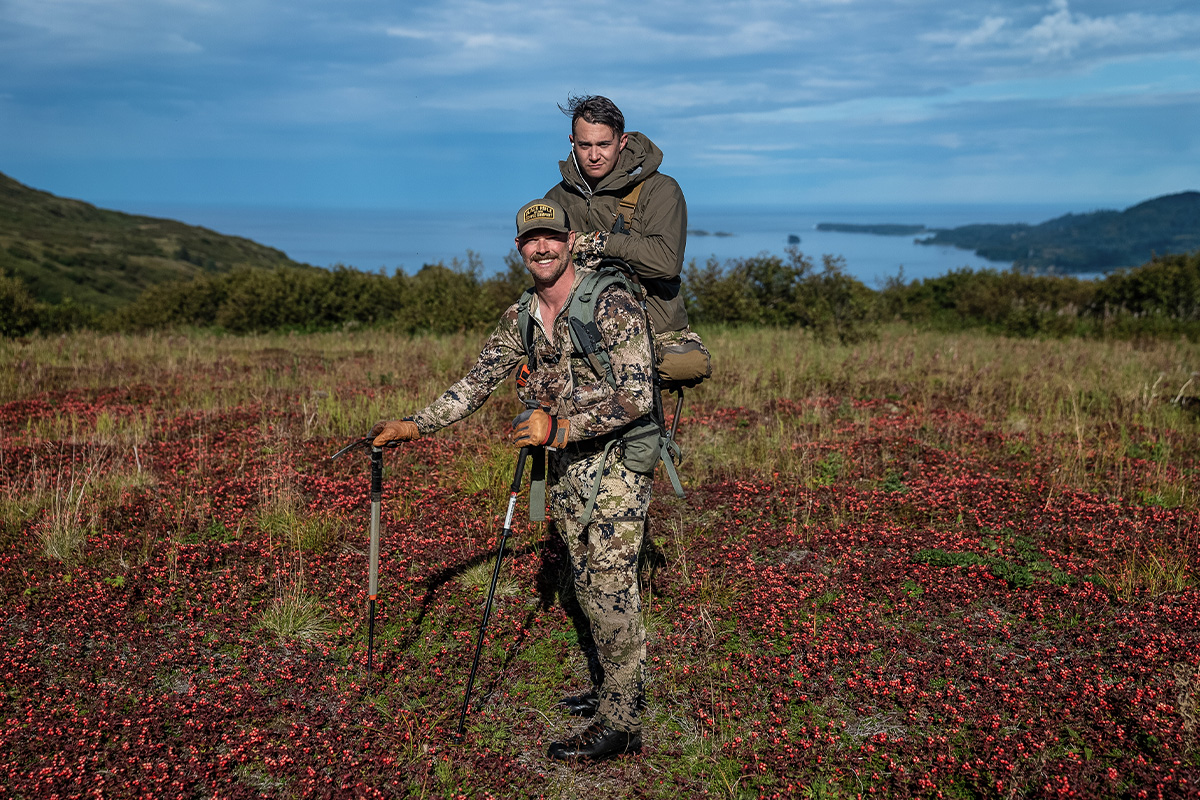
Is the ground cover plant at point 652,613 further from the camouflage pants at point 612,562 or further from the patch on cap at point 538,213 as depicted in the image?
the patch on cap at point 538,213

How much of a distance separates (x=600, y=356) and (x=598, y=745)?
221 centimetres

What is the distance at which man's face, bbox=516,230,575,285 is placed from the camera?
12.7 ft

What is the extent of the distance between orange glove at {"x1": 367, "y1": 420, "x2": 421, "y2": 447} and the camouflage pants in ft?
3.04

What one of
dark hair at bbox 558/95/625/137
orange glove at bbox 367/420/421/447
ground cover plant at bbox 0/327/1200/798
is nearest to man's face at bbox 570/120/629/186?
dark hair at bbox 558/95/625/137

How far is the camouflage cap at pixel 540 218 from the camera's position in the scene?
12.4 ft

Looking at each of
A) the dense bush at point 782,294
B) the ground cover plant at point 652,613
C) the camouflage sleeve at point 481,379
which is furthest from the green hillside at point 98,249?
the camouflage sleeve at point 481,379

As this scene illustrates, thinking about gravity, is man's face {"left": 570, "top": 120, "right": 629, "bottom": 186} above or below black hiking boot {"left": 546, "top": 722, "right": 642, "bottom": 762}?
above

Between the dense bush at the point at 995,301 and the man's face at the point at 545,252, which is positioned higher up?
the dense bush at the point at 995,301

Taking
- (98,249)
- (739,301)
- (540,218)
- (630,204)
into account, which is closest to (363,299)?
(739,301)

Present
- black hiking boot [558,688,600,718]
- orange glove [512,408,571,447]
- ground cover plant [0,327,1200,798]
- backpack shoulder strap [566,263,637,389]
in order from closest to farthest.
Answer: orange glove [512,408,571,447] → backpack shoulder strap [566,263,637,389] → ground cover plant [0,327,1200,798] → black hiking boot [558,688,600,718]

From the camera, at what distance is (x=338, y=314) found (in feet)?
79.4

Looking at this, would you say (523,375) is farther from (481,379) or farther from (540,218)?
(540,218)

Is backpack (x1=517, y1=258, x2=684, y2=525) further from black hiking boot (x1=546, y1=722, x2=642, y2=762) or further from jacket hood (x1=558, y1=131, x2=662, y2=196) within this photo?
black hiking boot (x1=546, y1=722, x2=642, y2=762)

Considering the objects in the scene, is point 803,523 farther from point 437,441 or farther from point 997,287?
point 997,287
